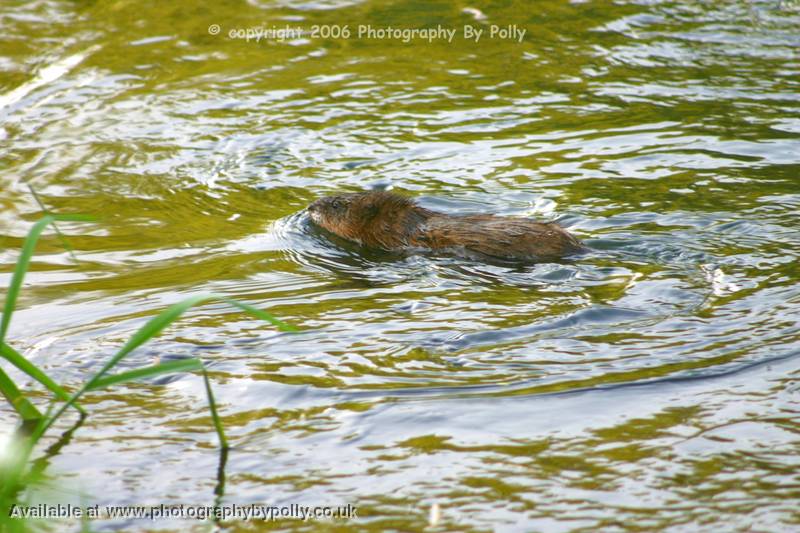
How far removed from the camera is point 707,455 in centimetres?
392

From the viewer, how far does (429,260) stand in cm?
665

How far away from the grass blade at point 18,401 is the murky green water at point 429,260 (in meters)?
0.15

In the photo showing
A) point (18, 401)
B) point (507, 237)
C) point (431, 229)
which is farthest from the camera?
point (431, 229)

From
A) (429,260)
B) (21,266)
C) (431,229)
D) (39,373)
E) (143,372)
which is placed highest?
(21,266)

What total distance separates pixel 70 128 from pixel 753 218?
564cm

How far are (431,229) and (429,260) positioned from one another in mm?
262

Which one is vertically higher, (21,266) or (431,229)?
(21,266)

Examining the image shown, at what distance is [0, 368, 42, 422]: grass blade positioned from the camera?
4.11 m

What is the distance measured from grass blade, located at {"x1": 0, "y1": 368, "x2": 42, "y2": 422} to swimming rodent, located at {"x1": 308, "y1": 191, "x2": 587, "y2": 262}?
3.01m

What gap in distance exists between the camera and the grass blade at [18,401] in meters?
4.11

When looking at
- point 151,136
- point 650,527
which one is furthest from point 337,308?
point 151,136

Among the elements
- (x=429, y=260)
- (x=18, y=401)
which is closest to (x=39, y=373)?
(x=18, y=401)

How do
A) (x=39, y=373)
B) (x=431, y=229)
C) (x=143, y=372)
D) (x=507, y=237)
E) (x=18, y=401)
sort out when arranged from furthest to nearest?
(x=431, y=229) < (x=507, y=237) < (x=18, y=401) < (x=39, y=373) < (x=143, y=372)

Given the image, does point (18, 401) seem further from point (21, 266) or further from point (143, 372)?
point (143, 372)
